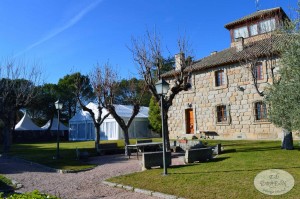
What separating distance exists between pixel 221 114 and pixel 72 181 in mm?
16718

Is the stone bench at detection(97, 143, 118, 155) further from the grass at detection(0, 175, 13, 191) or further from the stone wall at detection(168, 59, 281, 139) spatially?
the stone wall at detection(168, 59, 281, 139)

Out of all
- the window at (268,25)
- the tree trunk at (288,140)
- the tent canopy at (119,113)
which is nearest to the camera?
A: the tree trunk at (288,140)

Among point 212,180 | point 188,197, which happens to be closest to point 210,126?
point 212,180

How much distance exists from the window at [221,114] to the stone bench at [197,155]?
40.8 ft

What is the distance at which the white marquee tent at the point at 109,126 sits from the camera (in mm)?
32906

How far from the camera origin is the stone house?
21.4 meters

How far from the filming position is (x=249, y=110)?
22141 mm

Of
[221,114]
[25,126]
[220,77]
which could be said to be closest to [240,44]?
[220,77]

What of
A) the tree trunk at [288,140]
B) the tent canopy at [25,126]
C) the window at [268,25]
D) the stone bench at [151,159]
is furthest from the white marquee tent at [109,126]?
the stone bench at [151,159]

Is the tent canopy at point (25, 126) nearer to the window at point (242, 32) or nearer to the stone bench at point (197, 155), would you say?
the window at point (242, 32)

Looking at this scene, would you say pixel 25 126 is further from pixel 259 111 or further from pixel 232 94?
pixel 259 111

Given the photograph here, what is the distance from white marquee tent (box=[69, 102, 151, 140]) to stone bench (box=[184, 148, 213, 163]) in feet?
68.7

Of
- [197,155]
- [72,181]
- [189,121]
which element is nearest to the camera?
[72,181]

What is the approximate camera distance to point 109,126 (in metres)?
33.5
